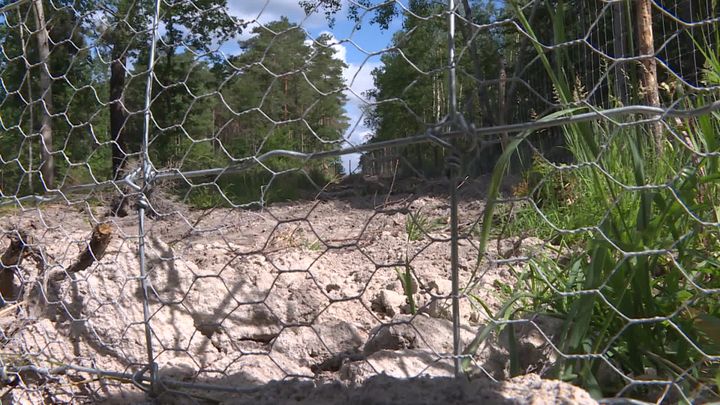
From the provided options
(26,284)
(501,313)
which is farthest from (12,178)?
(501,313)

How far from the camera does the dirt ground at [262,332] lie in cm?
144

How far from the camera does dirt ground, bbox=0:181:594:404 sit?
1.44 m

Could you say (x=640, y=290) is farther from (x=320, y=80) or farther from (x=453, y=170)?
(x=320, y=80)

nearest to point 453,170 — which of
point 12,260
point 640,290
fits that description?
point 640,290

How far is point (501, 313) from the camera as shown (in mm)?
1634

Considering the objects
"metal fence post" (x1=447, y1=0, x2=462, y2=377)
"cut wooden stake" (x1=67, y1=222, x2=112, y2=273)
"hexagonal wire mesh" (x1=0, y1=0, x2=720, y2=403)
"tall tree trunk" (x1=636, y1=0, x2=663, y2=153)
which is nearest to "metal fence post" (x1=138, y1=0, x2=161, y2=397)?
"hexagonal wire mesh" (x1=0, y1=0, x2=720, y2=403)

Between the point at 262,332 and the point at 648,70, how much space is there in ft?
5.43

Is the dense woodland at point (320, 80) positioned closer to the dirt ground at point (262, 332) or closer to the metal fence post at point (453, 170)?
the metal fence post at point (453, 170)

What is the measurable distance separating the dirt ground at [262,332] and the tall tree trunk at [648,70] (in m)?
0.62


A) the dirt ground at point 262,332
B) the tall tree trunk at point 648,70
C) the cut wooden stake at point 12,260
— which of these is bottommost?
the dirt ground at point 262,332

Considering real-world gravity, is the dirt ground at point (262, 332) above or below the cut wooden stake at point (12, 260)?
below

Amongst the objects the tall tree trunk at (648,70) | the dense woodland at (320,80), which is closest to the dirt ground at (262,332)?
the dense woodland at (320,80)

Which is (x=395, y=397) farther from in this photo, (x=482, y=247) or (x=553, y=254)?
(x=553, y=254)

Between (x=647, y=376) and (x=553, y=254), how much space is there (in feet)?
3.29
